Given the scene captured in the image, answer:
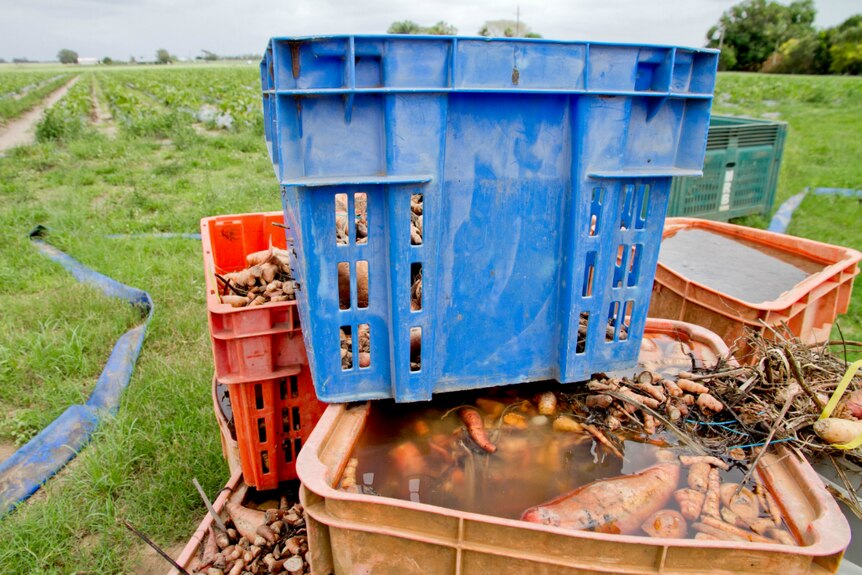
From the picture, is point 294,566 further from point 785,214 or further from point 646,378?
point 785,214

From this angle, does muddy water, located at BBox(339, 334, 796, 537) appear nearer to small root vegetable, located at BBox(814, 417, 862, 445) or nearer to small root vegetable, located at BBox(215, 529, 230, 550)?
small root vegetable, located at BBox(814, 417, 862, 445)

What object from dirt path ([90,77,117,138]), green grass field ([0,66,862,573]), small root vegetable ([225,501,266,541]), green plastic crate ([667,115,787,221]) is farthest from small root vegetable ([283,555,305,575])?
dirt path ([90,77,117,138])

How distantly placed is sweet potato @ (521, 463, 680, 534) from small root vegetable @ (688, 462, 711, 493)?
4cm

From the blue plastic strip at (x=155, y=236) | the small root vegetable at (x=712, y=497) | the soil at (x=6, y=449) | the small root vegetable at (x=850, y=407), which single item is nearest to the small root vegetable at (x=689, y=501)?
the small root vegetable at (x=712, y=497)

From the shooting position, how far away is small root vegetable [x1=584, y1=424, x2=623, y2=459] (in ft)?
5.72

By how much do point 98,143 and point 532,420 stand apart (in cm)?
1164

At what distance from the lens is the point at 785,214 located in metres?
6.69

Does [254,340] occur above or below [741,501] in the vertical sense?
above

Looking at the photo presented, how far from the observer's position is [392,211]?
4.92 ft

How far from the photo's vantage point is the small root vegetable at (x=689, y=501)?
149 cm

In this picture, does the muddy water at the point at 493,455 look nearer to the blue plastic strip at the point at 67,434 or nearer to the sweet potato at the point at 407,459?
the sweet potato at the point at 407,459

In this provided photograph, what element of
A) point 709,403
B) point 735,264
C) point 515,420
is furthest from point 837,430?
point 735,264

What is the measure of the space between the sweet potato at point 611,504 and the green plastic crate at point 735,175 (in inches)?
182

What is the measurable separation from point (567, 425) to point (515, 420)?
16cm
